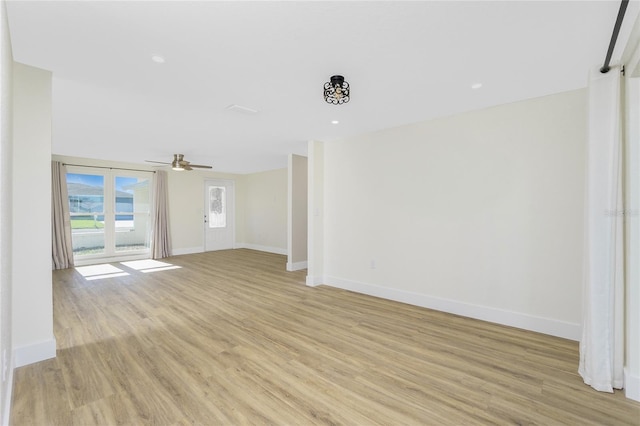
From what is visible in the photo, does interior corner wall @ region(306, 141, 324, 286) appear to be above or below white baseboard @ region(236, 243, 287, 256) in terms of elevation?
above

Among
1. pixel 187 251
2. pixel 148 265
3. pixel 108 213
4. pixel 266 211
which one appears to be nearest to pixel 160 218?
pixel 108 213

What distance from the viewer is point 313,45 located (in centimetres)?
197

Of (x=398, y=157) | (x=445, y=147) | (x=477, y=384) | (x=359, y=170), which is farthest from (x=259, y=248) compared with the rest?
(x=477, y=384)

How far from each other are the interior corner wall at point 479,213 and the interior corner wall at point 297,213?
5.85 feet

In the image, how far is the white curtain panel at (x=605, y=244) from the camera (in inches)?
78.3

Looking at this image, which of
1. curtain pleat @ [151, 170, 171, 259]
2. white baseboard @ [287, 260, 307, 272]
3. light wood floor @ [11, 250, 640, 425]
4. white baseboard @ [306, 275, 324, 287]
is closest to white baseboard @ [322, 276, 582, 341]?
light wood floor @ [11, 250, 640, 425]

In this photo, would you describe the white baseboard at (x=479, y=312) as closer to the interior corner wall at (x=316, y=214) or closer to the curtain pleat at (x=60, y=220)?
the interior corner wall at (x=316, y=214)

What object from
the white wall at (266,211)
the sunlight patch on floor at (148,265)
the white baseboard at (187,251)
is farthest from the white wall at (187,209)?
the white wall at (266,211)

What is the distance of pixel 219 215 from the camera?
8.91m

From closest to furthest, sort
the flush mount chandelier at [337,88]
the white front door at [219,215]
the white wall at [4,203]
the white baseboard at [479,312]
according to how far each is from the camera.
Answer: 1. the white wall at [4,203]
2. the flush mount chandelier at [337,88]
3. the white baseboard at [479,312]
4. the white front door at [219,215]

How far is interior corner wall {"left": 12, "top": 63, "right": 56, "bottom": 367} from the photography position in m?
2.20

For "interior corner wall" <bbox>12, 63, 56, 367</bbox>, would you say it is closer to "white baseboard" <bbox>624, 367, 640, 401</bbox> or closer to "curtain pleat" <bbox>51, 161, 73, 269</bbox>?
"white baseboard" <bbox>624, 367, 640, 401</bbox>

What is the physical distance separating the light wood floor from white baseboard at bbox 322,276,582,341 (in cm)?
12

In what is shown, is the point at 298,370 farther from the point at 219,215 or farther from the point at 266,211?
the point at 219,215
